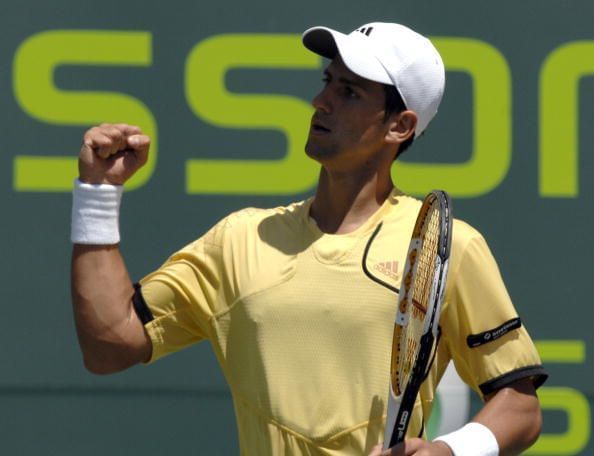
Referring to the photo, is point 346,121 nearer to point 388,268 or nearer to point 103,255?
point 388,268

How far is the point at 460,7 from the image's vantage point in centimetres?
459

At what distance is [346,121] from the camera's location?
2.98m

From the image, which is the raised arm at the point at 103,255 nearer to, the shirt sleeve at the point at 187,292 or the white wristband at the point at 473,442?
the shirt sleeve at the point at 187,292

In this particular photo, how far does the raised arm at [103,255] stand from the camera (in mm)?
2848

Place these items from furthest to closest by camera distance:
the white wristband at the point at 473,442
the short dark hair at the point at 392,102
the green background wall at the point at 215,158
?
the green background wall at the point at 215,158, the short dark hair at the point at 392,102, the white wristband at the point at 473,442

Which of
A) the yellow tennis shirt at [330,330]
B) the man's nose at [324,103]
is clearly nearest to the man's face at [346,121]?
the man's nose at [324,103]

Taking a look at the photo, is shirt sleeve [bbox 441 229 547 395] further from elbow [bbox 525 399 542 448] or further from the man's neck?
the man's neck

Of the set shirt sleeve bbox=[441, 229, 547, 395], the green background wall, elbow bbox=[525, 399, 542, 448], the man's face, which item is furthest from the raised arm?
the green background wall

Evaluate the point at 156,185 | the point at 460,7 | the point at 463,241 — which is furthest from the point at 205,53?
the point at 463,241

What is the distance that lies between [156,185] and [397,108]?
160 cm

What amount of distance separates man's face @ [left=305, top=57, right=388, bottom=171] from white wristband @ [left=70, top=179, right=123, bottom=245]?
0.37m

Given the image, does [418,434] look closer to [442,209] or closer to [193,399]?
[442,209]

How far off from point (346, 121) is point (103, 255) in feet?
1.69

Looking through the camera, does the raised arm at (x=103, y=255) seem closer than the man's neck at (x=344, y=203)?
Yes
